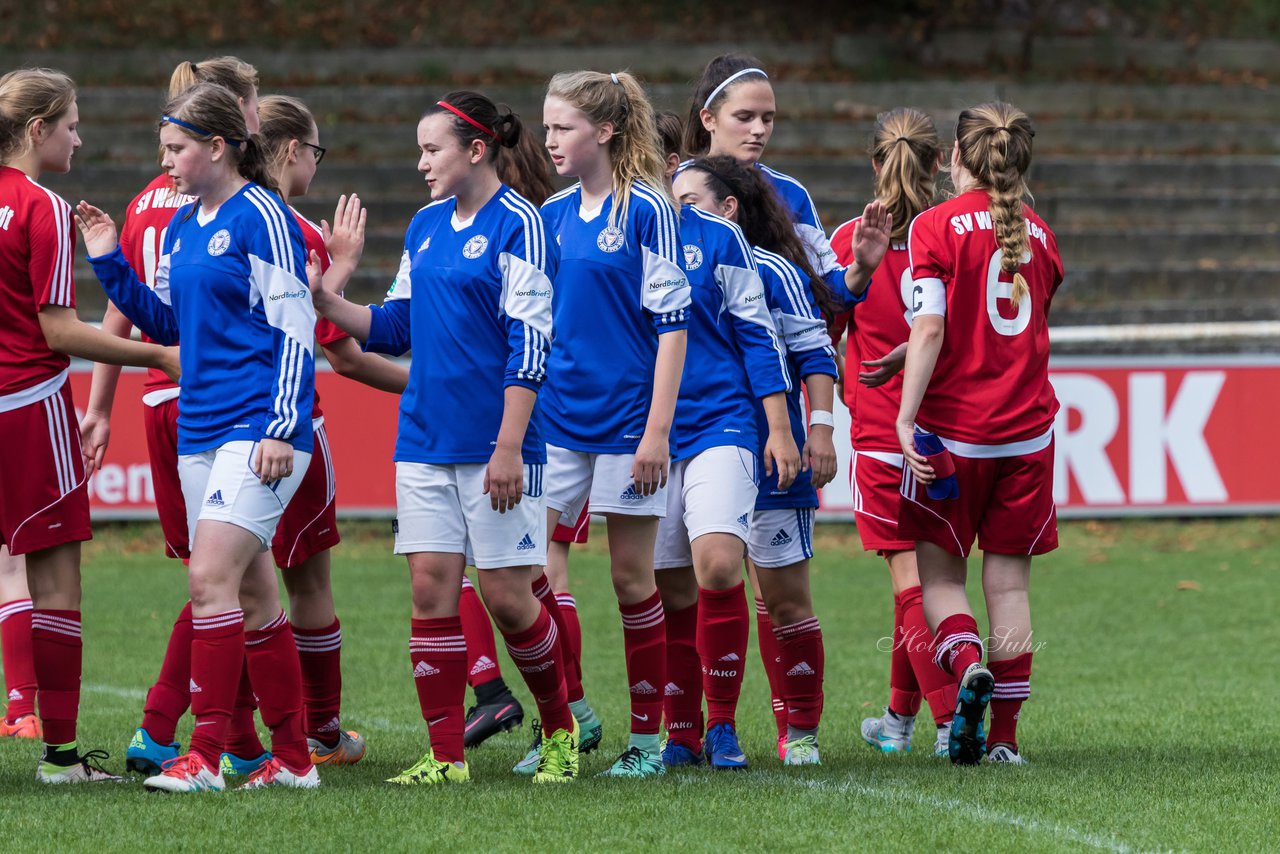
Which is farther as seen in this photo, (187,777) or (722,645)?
(722,645)

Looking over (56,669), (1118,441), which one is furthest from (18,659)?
(1118,441)

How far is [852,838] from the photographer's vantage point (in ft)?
13.9

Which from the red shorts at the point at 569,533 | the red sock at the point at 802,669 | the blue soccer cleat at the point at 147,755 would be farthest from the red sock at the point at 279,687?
the red sock at the point at 802,669

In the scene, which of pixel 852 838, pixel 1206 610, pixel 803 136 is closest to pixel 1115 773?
pixel 852 838

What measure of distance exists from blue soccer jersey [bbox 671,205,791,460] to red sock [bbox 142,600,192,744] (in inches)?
66.8

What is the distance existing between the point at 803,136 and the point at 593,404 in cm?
1401

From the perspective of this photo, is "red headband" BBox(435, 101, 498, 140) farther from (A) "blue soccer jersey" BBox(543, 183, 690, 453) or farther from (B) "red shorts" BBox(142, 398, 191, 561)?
(B) "red shorts" BBox(142, 398, 191, 561)

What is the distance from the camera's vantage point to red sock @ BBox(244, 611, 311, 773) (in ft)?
16.2

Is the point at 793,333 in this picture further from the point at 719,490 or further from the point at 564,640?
the point at 564,640

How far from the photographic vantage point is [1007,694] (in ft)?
18.0

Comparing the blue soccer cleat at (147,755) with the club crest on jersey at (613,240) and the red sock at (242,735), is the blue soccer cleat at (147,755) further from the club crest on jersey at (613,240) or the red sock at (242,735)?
the club crest on jersey at (613,240)

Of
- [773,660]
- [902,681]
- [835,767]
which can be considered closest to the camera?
[835,767]

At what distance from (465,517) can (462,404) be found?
33 cm

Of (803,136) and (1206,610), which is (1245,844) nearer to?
(1206,610)
